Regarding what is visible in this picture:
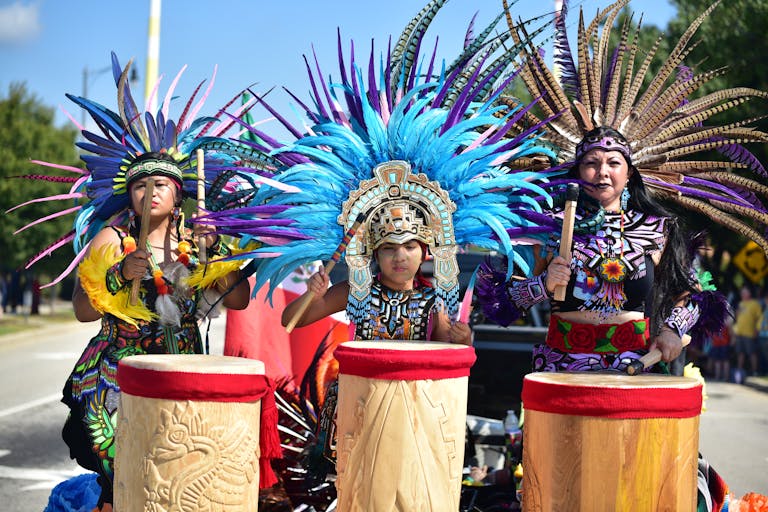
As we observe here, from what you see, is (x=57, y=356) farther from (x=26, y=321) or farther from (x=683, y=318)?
(x=683, y=318)

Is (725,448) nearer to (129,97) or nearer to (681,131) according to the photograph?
(681,131)

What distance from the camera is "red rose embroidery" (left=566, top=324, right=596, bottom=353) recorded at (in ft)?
12.6

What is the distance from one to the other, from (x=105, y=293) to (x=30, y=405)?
739 centimetres

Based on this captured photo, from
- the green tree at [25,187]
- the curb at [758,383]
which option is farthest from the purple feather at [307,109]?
the green tree at [25,187]

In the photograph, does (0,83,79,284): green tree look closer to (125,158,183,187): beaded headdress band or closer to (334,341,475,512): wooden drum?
(125,158,183,187): beaded headdress band

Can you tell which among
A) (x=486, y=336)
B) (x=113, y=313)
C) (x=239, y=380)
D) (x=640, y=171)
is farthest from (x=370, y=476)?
(x=486, y=336)

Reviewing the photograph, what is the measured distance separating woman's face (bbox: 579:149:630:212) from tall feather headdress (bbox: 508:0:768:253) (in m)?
0.24

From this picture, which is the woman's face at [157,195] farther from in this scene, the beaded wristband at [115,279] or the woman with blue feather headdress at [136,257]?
the beaded wristband at [115,279]

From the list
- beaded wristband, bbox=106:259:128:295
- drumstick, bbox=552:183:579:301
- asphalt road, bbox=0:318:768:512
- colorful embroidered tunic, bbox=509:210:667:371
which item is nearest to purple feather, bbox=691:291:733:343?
colorful embroidered tunic, bbox=509:210:667:371

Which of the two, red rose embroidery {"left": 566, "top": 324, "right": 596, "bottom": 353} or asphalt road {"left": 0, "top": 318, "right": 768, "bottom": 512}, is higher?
red rose embroidery {"left": 566, "top": 324, "right": 596, "bottom": 353}

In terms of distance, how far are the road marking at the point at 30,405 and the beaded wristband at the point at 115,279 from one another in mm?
6688

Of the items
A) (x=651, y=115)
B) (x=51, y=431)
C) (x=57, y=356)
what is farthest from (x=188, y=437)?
(x=57, y=356)

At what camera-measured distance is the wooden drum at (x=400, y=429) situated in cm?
301

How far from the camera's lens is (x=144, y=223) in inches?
156
